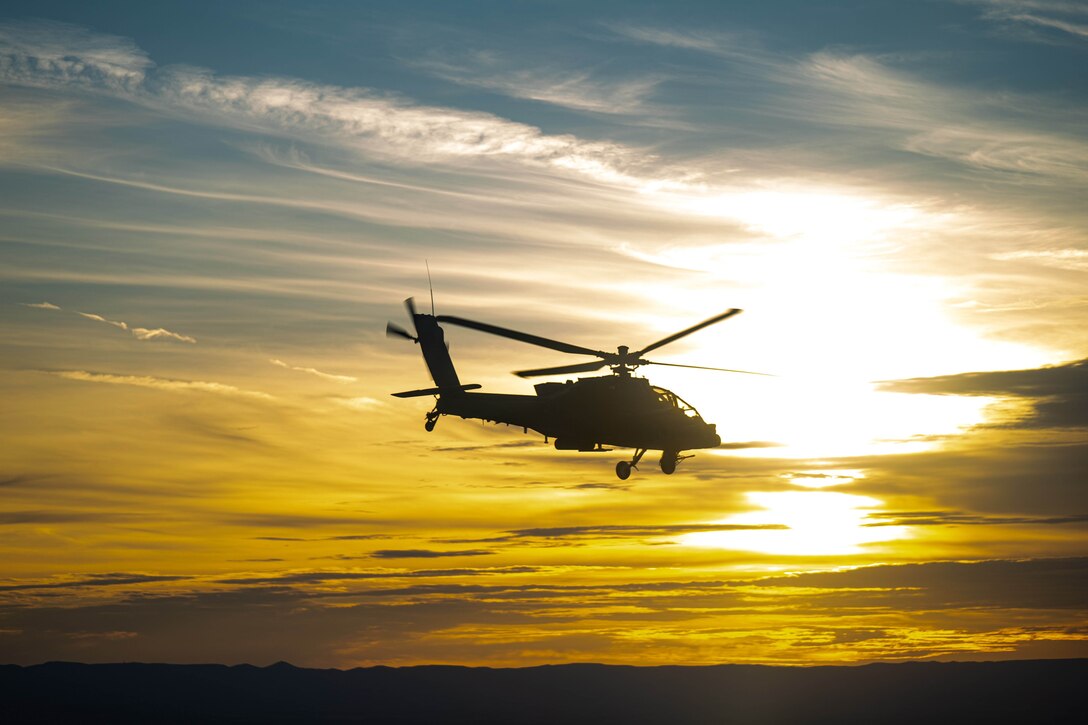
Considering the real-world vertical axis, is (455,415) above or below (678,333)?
below

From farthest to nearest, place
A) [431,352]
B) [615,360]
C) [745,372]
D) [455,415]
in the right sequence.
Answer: [431,352] < [455,415] < [615,360] < [745,372]

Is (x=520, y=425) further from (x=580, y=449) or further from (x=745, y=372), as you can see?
(x=745, y=372)

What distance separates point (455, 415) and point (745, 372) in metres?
20.1

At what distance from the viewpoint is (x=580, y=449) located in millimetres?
60406

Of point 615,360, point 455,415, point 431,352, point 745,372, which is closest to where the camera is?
point 745,372

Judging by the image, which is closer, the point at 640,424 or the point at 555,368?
the point at 555,368

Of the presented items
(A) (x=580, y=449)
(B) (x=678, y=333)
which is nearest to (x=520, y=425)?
(A) (x=580, y=449)

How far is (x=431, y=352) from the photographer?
71.1m

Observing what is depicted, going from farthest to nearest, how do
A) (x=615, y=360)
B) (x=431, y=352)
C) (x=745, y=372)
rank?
(x=431, y=352) < (x=615, y=360) < (x=745, y=372)

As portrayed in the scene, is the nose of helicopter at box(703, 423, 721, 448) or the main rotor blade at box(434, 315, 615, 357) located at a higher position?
the main rotor blade at box(434, 315, 615, 357)

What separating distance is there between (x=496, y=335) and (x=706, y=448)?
1549cm

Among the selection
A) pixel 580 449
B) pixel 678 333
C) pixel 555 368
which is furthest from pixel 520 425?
pixel 678 333

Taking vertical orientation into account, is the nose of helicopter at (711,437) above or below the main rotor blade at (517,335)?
below

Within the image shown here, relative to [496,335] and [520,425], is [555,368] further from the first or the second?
[520,425]
